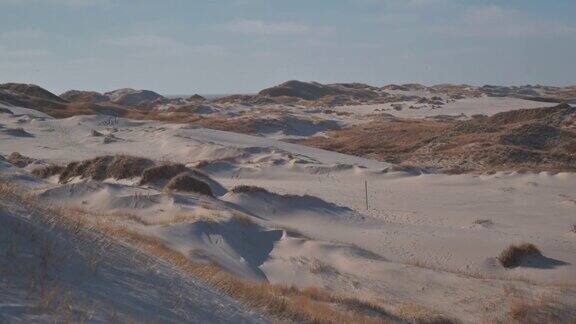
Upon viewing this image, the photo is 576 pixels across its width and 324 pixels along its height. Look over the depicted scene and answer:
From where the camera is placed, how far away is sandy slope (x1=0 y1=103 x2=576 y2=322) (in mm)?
13672

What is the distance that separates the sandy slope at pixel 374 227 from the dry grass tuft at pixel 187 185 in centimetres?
86

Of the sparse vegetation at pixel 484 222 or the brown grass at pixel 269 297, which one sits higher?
the brown grass at pixel 269 297

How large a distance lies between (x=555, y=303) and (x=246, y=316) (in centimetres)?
798

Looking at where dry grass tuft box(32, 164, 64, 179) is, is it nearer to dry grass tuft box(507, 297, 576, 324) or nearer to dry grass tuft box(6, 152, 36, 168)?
dry grass tuft box(6, 152, 36, 168)

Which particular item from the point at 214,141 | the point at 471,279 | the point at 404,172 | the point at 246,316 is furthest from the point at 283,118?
the point at 246,316

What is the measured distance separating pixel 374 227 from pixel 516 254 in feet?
16.3

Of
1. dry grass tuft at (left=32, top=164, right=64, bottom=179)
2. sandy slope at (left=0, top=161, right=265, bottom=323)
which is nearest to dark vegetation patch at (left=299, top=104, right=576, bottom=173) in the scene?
dry grass tuft at (left=32, top=164, right=64, bottom=179)

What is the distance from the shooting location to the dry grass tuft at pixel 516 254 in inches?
619

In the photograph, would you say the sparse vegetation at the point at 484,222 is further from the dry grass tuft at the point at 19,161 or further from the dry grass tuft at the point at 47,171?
the dry grass tuft at the point at 19,161

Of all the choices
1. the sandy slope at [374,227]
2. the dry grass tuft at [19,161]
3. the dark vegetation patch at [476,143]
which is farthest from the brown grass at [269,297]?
the dark vegetation patch at [476,143]

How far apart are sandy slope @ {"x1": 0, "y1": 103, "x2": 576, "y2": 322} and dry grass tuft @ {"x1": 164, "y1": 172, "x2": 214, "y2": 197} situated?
86cm

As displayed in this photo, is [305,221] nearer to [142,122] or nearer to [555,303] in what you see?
[555,303]

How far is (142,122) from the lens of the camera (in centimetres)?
4731

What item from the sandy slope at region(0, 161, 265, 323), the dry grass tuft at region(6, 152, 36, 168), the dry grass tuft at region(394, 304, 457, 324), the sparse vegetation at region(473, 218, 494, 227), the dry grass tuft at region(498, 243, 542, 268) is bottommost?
the sparse vegetation at region(473, 218, 494, 227)
